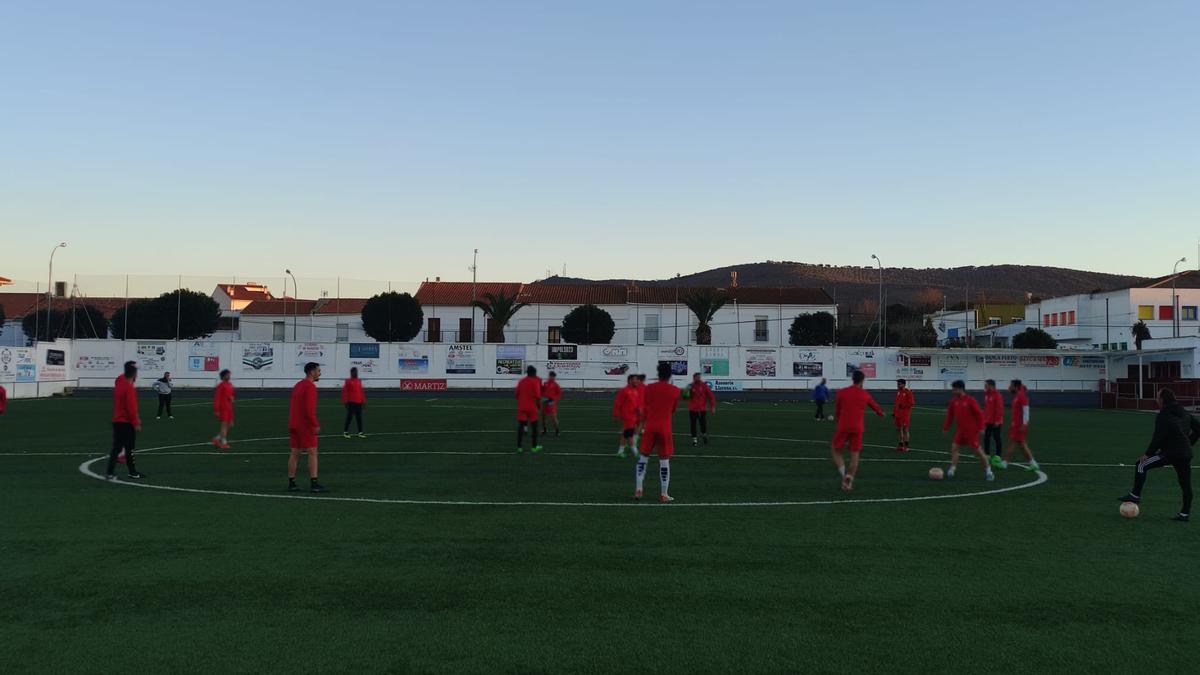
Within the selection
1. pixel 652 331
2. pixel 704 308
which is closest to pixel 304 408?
pixel 704 308

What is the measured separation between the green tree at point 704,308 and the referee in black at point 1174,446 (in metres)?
56.1

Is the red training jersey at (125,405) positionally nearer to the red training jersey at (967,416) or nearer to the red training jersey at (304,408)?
the red training jersey at (304,408)

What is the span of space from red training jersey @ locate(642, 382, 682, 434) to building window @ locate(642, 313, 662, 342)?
60.2 metres

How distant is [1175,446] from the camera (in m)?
11.4

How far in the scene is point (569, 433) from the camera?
25.4 m

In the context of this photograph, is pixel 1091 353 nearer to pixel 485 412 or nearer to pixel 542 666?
pixel 485 412

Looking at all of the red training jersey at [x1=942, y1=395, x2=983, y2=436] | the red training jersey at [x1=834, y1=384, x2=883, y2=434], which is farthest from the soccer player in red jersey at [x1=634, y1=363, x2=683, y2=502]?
the red training jersey at [x1=942, y1=395, x2=983, y2=436]

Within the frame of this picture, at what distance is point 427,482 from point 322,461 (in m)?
4.18

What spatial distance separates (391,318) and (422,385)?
10473 mm

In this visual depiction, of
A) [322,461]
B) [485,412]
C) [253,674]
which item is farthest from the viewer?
[485,412]

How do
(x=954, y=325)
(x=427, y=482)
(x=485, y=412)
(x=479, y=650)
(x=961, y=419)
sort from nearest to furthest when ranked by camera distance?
(x=479, y=650) < (x=427, y=482) < (x=961, y=419) < (x=485, y=412) < (x=954, y=325)

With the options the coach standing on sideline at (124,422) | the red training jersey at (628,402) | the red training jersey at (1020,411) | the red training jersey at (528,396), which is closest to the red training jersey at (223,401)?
the coach standing on sideline at (124,422)

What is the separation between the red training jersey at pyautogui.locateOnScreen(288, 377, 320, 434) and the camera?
12.8 m

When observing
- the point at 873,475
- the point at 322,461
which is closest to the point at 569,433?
the point at 322,461
